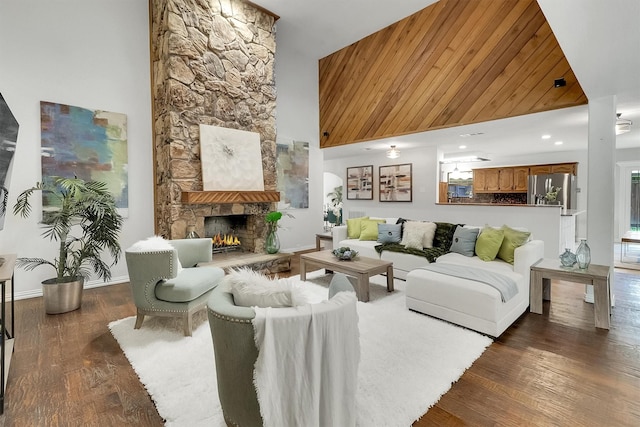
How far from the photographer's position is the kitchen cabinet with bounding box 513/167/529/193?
8383mm

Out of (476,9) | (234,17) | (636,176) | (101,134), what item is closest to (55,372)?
(101,134)

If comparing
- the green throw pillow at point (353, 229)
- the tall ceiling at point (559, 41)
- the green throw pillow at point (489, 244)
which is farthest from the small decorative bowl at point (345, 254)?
the tall ceiling at point (559, 41)

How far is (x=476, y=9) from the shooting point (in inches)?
175

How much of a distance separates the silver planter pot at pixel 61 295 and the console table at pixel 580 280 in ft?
16.4

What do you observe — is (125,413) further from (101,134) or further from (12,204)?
(101,134)

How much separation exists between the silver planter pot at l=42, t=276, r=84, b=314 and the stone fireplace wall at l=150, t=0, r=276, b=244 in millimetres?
1209

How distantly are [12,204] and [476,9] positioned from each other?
656cm

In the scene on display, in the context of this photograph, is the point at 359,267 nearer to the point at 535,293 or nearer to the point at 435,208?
the point at 535,293

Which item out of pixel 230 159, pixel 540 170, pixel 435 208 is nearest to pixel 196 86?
pixel 230 159

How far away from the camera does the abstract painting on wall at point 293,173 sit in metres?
6.43

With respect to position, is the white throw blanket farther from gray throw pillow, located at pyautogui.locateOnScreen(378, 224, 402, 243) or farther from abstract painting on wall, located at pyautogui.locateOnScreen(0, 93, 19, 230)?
gray throw pillow, located at pyautogui.locateOnScreen(378, 224, 402, 243)

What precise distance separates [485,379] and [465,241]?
2325mm

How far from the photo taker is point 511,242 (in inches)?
146

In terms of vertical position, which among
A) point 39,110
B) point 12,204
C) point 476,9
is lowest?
point 12,204
